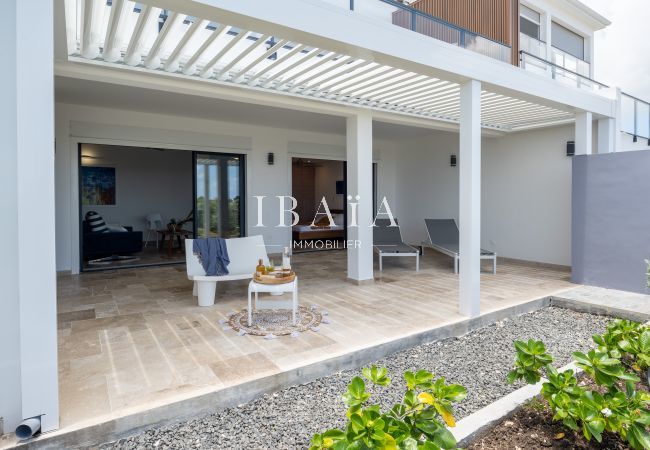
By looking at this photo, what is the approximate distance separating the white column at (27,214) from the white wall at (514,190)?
7.58 metres

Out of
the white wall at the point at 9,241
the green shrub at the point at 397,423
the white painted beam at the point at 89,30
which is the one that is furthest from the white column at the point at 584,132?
the white wall at the point at 9,241

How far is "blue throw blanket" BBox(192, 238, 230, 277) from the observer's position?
15.3 feet

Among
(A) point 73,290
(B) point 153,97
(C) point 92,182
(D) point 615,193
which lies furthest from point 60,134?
(D) point 615,193

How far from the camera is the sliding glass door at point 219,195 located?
7.40 metres

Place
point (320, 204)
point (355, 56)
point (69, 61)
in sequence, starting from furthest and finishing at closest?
point (320, 204)
point (69, 61)
point (355, 56)

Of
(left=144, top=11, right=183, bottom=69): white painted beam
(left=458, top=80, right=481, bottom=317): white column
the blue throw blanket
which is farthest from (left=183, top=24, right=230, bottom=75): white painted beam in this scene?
(left=458, top=80, right=481, bottom=317): white column

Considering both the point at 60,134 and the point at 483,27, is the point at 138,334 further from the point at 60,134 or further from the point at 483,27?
the point at 483,27

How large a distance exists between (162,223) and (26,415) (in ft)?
32.9

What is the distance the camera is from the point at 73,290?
514 cm

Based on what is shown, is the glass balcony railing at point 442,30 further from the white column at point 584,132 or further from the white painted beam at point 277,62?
the white column at point 584,132

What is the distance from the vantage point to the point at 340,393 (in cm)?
273

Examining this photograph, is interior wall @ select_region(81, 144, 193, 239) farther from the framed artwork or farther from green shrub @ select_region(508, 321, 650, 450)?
green shrub @ select_region(508, 321, 650, 450)

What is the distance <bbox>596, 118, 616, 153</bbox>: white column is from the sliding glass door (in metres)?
6.48

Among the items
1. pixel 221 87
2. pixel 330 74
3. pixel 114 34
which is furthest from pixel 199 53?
pixel 330 74
